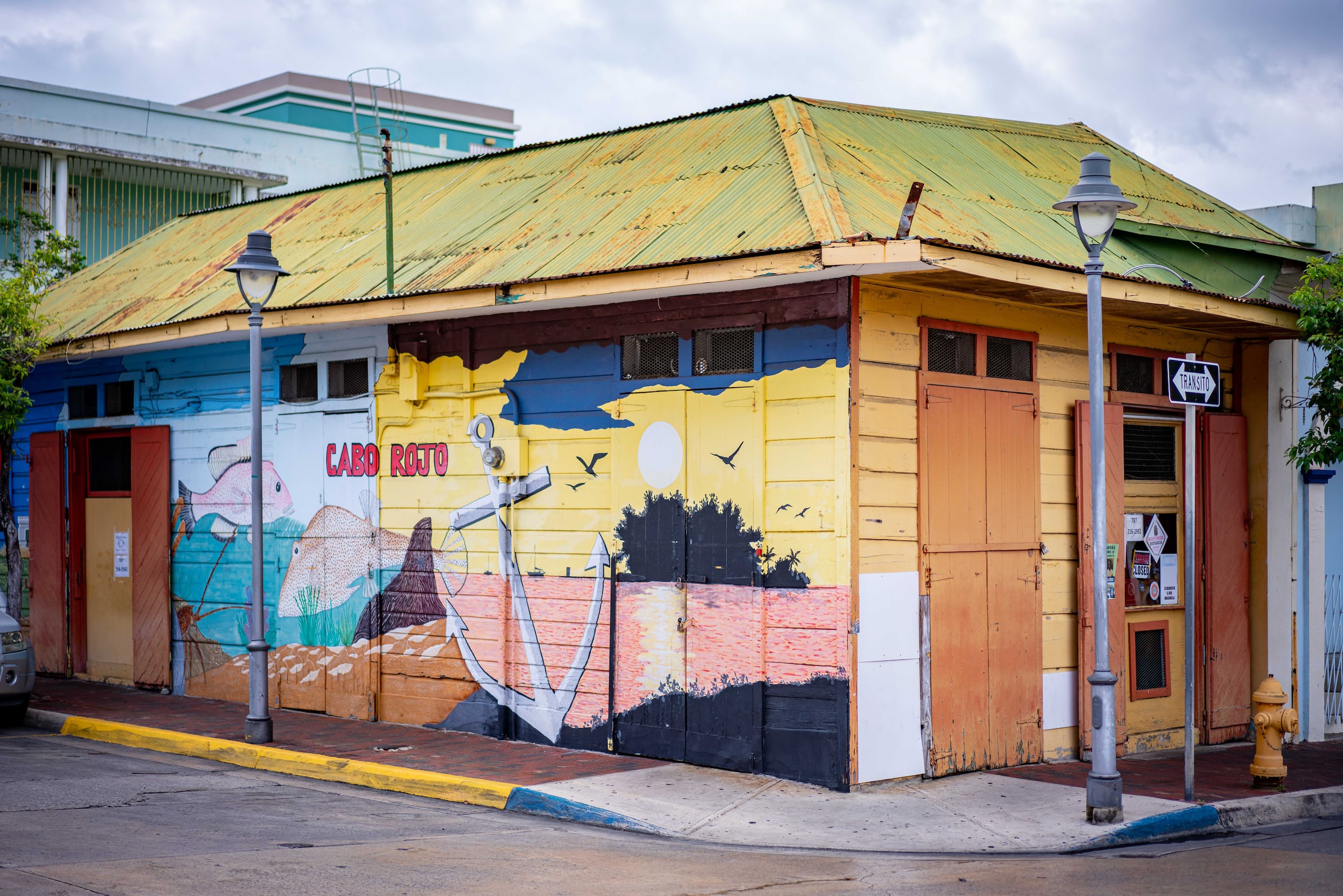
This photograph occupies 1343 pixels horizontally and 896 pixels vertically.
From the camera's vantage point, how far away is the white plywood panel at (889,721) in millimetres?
9391

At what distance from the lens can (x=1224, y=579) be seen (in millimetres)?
12250

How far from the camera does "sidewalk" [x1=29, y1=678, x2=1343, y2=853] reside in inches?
332

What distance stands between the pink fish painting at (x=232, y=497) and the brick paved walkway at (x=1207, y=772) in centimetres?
736

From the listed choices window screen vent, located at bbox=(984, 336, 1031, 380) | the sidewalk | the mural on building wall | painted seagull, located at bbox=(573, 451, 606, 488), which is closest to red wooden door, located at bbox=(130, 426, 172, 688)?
the mural on building wall

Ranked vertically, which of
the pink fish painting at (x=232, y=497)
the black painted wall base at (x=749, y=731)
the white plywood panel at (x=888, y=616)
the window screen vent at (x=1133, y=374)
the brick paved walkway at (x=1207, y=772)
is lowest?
the brick paved walkway at (x=1207, y=772)

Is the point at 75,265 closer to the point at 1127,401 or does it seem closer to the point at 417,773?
the point at 417,773

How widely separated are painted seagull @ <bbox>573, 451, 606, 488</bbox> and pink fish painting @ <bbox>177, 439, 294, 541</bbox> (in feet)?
12.2

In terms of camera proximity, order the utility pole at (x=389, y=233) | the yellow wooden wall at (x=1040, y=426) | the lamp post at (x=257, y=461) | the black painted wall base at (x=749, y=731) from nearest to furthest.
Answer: the black painted wall base at (x=749, y=731), the yellow wooden wall at (x=1040, y=426), the lamp post at (x=257, y=461), the utility pole at (x=389, y=233)

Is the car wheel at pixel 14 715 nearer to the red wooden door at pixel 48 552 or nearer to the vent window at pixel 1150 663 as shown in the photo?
the red wooden door at pixel 48 552

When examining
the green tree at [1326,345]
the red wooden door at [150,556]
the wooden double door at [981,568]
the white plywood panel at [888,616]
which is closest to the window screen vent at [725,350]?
the wooden double door at [981,568]

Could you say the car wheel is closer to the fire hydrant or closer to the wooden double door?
the wooden double door

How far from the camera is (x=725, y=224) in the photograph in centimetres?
1009

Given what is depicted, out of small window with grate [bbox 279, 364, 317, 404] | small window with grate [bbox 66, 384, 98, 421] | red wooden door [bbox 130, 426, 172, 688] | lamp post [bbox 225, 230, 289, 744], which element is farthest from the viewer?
small window with grate [bbox 66, 384, 98, 421]

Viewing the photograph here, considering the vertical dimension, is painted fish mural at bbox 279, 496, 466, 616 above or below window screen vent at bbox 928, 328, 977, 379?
below
